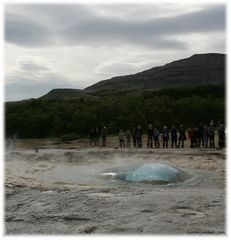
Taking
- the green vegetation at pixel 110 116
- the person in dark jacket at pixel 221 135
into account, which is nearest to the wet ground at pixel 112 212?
the person in dark jacket at pixel 221 135

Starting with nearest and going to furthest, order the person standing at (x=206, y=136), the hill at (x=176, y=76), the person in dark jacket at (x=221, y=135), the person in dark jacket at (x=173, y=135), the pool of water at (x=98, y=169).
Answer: the pool of water at (x=98, y=169) < the person in dark jacket at (x=221, y=135) < the person standing at (x=206, y=136) < the person in dark jacket at (x=173, y=135) < the hill at (x=176, y=76)

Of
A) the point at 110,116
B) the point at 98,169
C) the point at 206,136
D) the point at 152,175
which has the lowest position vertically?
the point at 98,169

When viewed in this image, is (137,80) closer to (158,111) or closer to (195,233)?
(158,111)

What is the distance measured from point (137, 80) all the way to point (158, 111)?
6489 centimetres

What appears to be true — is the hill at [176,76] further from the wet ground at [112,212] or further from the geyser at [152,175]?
the wet ground at [112,212]

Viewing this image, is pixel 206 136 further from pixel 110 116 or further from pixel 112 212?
pixel 110 116

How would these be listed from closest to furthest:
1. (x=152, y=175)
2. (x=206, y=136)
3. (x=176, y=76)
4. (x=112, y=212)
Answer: (x=112, y=212), (x=152, y=175), (x=206, y=136), (x=176, y=76)

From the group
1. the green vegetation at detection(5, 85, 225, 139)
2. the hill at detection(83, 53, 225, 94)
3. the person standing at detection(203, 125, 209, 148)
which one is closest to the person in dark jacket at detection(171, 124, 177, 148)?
the person standing at detection(203, 125, 209, 148)

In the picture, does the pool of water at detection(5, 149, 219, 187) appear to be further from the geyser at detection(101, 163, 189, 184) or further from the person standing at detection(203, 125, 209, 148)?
the person standing at detection(203, 125, 209, 148)

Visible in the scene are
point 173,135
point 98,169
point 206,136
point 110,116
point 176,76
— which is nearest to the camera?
point 98,169

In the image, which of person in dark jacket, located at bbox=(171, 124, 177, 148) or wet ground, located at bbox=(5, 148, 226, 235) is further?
person in dark jacket, located at bbox=(171, 124, 177, 148)

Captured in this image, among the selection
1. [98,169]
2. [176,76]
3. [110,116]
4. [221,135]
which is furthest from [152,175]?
[176,76]

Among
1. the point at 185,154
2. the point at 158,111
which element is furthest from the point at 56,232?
the point at 158,111

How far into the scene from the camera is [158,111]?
36094 mm
